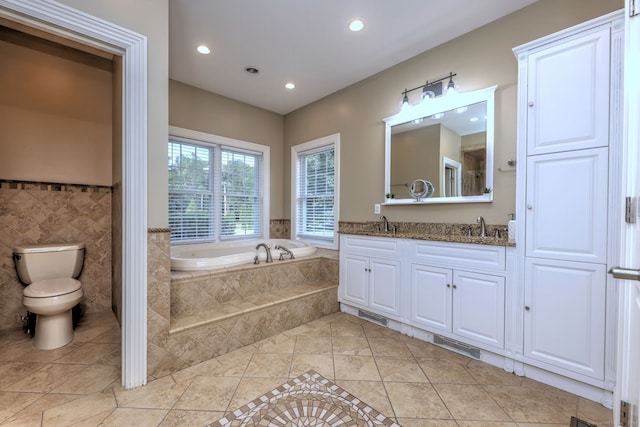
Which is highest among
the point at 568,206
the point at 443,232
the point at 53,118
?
the point at 53,118

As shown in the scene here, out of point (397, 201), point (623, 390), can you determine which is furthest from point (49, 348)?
point (623, 390)

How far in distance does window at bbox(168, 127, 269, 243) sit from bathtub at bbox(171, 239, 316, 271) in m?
0.17

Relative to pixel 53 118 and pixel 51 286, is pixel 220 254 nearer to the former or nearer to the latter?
pixel 51 286

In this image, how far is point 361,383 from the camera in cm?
179

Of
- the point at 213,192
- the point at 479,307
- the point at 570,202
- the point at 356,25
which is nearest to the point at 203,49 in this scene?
the point at 356,25

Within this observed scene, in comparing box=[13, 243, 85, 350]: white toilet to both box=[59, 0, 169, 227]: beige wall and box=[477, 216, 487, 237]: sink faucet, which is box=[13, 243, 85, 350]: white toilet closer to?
box=[59, 0, 169, 227]: beige wall

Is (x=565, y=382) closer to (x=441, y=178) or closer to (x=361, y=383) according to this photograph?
(x=361, y=383)

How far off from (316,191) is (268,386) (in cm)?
267

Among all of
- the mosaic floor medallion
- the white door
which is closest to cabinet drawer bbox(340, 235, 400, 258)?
the mosaic floor medallion

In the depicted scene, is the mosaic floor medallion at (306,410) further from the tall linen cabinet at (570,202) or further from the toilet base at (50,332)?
the toilet base at (50,332)

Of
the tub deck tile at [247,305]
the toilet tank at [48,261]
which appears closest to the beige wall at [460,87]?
the tub deck tile at [247,305]

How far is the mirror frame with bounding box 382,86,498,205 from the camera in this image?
226 cm

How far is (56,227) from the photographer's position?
265 centimetres

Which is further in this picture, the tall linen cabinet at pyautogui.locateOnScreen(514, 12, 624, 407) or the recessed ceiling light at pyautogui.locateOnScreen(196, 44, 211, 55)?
the recessed ceiling light at pyautogui.locateOnScreen(196, 44, 211, 55)
